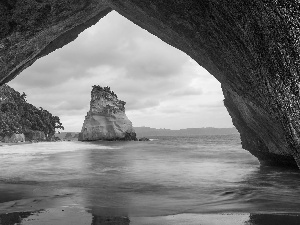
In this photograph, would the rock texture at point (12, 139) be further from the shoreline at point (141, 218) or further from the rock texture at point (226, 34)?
the shoreline at point (141, 218)

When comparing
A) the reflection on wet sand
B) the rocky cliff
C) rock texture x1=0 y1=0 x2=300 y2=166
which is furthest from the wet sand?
the rocky cliff

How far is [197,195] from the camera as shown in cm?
833

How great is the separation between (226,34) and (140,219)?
3694 millimetres

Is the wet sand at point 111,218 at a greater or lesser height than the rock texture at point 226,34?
lesser

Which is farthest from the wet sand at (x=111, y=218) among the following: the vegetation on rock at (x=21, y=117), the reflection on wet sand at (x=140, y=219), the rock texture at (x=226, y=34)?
the vegetation on rock at (x=21, y=117)

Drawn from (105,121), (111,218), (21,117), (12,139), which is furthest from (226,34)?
(21,117)

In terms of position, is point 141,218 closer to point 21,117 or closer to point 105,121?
point 105,121

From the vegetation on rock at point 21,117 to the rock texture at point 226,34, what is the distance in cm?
5019

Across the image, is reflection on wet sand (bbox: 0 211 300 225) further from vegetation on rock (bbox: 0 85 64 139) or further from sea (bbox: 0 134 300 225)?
vegetation on rock (bbox: 0 85 64 139)

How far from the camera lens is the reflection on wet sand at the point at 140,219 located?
5.30 meters

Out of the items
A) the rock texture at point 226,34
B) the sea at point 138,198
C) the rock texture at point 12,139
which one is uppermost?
the rock texture at point 226,34

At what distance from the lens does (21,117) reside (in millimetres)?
63938

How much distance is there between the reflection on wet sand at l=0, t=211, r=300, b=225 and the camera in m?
5.30

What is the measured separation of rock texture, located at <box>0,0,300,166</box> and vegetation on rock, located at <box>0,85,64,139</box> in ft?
165
